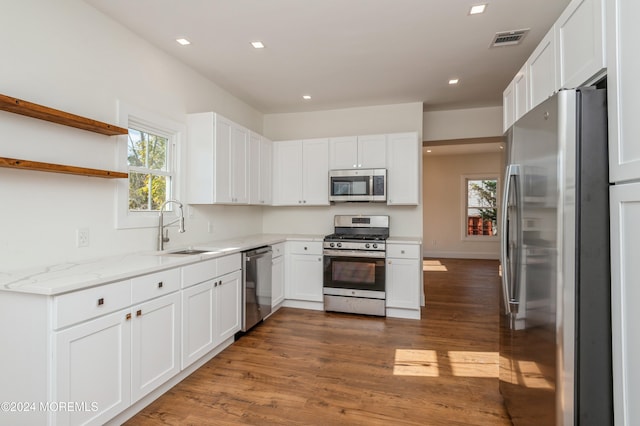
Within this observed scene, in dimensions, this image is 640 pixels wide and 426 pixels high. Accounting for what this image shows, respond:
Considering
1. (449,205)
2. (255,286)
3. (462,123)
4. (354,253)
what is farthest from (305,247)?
(449,205)

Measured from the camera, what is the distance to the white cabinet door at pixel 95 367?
5.15 ft

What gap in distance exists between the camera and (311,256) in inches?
167

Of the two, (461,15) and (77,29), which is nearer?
(77,29)

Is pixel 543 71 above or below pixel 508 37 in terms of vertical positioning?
below

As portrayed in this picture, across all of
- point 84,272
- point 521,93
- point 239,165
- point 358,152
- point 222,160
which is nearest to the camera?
point 84,272

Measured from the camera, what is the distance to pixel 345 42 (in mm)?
2910

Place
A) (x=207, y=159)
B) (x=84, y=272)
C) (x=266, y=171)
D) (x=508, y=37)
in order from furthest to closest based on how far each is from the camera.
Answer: (x=266, y=171) < (x=207, y=159) < (x=508, y=37) < (x=84, y=272)

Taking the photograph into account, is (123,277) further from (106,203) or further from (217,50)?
(217,50)

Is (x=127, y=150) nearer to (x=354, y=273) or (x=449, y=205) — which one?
(x=354, y=273)

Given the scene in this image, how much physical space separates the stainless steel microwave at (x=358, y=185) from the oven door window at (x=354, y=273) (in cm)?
83

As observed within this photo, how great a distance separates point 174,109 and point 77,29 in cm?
99

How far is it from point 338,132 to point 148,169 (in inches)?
108

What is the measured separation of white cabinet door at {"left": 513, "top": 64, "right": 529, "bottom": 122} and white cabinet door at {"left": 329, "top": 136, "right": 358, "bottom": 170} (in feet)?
7.19

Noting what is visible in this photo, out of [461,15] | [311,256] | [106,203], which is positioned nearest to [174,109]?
[106,203]
